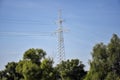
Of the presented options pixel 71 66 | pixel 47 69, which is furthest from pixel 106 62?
pixel 71 66

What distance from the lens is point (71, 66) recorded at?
49.9 meters

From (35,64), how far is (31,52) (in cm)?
187

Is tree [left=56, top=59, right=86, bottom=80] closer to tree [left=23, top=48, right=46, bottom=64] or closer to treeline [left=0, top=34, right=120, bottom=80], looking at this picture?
treeline [left=0, top=34, right=120, bottom=80]

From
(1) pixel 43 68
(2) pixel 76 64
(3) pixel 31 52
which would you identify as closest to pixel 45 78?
(1) pixel 43 68

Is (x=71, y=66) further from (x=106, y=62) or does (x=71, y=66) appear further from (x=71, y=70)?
(x=106, y=62)

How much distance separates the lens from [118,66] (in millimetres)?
39375

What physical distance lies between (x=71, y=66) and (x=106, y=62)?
1133cm

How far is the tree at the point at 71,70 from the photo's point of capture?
49.2 m

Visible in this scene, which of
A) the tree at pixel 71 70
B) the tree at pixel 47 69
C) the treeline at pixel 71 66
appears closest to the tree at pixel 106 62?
the treeline at pixel 71 66

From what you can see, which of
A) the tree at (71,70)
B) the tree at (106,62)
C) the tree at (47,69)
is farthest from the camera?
the tree at (71,70)

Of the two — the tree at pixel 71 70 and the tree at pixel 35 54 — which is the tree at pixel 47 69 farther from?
the tree at pixel 71 70

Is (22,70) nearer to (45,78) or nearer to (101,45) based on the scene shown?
(45,78)

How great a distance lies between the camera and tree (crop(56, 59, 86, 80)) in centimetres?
4920

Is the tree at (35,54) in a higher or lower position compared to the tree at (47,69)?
higher
